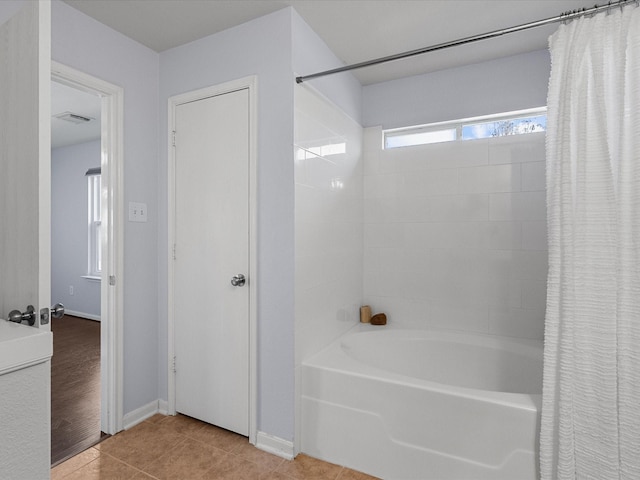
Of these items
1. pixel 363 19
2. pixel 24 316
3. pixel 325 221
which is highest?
pixel 363 19

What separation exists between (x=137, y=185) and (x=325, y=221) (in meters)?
1.21

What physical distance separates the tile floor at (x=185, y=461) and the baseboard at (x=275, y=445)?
28 mm

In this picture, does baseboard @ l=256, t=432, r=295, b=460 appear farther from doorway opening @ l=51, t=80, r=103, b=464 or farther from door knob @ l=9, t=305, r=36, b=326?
doorway opening @ l=51, t=80, r=103, b=464

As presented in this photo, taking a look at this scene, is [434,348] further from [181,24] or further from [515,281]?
[181,24]

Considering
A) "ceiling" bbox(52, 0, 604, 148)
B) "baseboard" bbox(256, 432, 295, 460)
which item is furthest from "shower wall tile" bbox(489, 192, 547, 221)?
"baseboard" bbox(256, 432, 295, 460)

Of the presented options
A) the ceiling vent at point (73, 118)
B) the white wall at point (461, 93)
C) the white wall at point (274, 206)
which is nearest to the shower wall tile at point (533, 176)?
the white wall at point (461, 93)

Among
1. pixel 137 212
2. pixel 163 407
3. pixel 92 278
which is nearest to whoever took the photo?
pixel 137 212

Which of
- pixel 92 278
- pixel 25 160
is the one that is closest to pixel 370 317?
pixel 25 160

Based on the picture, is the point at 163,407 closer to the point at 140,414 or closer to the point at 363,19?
the point at 140,414

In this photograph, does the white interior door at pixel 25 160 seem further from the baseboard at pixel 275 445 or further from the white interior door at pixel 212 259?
the baseboard at pixel 275 445

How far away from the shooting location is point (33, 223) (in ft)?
3.62

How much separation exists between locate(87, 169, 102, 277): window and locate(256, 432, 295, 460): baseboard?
4.15 m

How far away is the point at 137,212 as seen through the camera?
2.30 meters

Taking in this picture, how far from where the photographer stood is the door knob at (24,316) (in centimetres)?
109
